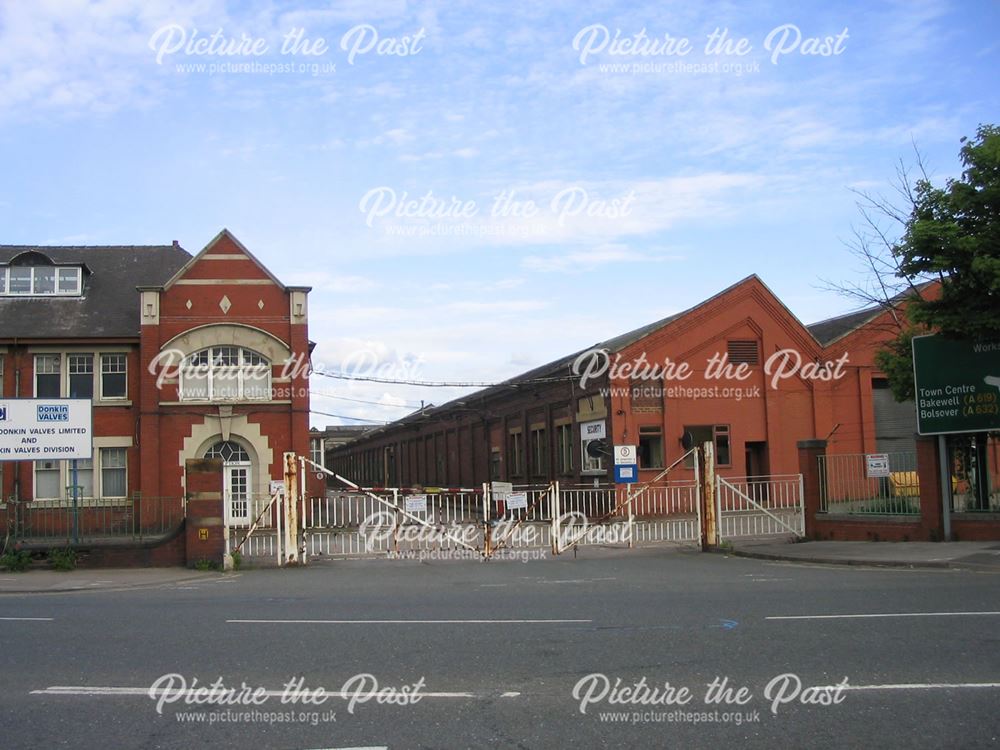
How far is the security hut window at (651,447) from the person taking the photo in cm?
3697

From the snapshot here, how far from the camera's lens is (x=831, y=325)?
45.3 m

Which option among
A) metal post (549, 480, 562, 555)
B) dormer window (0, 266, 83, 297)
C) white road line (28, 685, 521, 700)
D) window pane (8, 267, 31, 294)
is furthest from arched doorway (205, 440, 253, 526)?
white road line (28, 685, 521, 700)

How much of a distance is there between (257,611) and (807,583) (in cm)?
805

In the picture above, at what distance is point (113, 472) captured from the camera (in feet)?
111

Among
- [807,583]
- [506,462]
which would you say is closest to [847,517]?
[807,583]

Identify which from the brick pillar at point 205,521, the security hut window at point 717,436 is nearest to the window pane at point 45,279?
the brick pillar at point 205,521

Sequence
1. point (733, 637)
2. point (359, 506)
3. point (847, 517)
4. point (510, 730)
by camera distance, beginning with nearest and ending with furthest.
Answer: point (510, 730) → point (733, 637) → point (847, 517) → point (359, 506)

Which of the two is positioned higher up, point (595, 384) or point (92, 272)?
point (92, 272)

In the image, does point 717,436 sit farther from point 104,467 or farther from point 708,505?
point 104,467

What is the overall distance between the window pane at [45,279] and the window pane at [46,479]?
21.2ft

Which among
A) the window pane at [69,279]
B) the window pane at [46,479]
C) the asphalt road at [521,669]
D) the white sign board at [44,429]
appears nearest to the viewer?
the asphalt road at [521,669]

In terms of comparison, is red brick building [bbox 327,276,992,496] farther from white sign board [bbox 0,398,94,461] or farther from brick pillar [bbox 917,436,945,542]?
white sign board [bbox 0,398,94,461]

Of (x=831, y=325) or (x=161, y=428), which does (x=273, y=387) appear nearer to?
(x=161, y=428)

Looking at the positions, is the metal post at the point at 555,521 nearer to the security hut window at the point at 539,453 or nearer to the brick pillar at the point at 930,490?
the brick pillar at the point at 930,490
